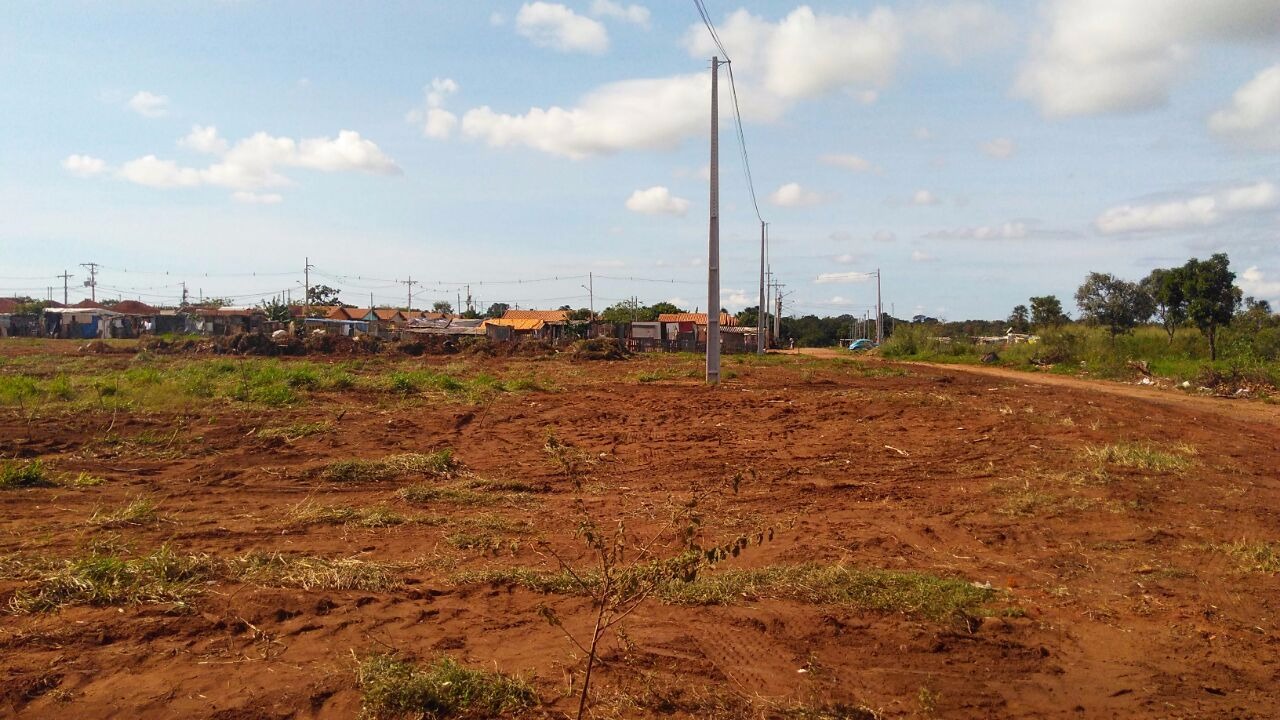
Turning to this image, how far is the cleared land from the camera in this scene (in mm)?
3863

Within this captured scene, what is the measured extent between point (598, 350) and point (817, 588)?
30.8m

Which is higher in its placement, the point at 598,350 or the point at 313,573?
the point at 598,350

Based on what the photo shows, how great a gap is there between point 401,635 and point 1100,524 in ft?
19.6

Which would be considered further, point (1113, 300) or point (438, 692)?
point (1113, 300)

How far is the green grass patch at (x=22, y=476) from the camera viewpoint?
7625mm

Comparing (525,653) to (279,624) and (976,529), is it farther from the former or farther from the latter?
(976,529)

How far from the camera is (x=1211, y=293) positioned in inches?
1040

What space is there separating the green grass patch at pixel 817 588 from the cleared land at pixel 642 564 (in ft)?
0.08

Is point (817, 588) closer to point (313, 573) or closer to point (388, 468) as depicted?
point (313, 573)

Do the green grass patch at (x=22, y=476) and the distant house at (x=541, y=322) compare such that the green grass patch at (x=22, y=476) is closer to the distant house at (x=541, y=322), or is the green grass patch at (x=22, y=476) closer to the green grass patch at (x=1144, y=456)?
the green grass patch at (x=1144, y=456)

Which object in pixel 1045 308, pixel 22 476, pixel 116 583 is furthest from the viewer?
pixel 1045 308

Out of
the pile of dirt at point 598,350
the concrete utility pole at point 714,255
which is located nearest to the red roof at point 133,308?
the pile of dirt at point 598,350

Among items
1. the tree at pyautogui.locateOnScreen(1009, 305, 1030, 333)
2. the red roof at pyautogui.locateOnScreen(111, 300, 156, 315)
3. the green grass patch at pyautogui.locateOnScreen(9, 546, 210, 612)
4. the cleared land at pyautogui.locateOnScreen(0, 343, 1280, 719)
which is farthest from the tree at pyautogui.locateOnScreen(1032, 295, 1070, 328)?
the red roof at pyautogui.locateOnScreen(111, 300, 156, 315)

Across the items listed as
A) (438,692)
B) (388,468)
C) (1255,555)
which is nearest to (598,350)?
(388,468)
